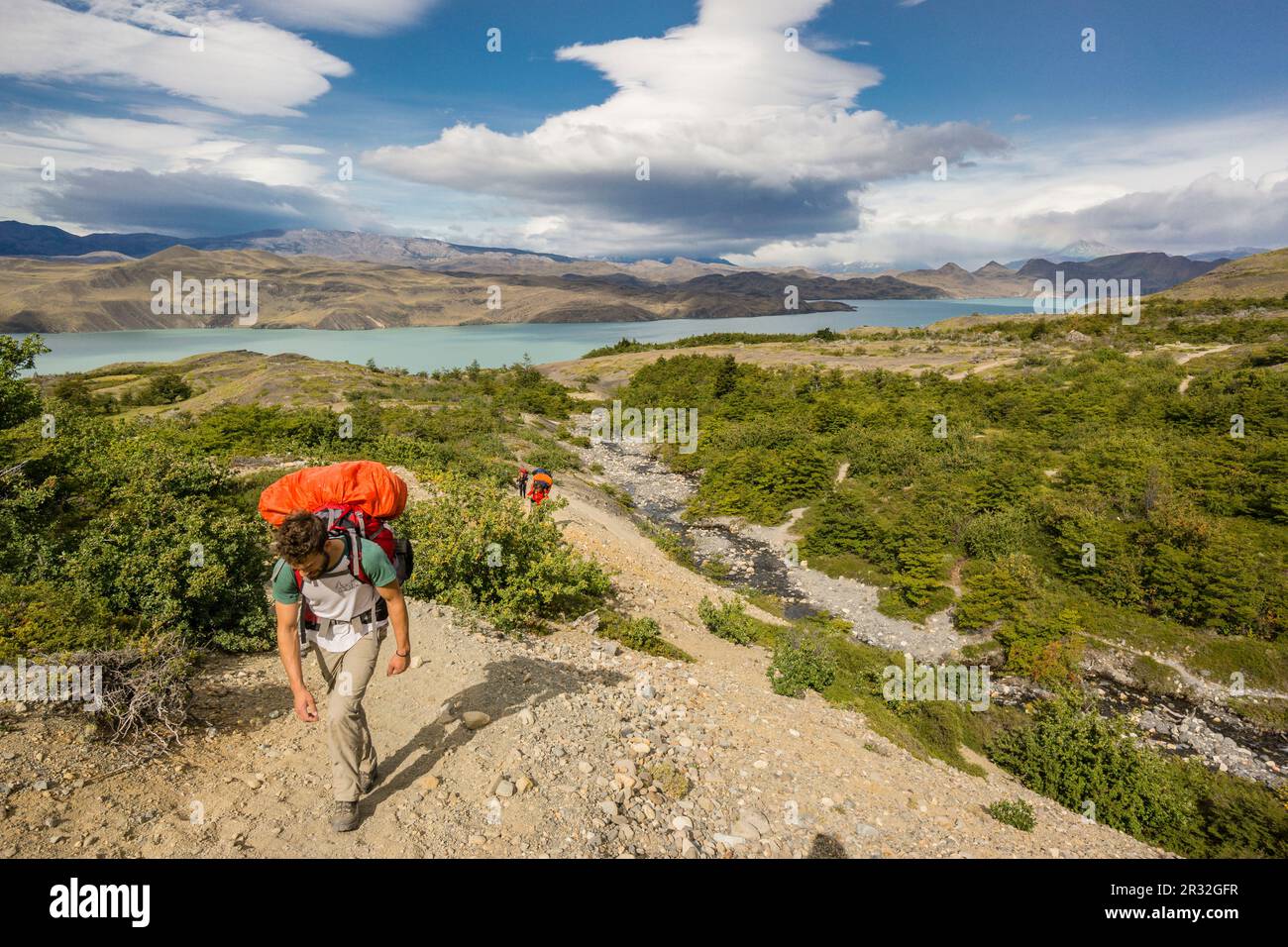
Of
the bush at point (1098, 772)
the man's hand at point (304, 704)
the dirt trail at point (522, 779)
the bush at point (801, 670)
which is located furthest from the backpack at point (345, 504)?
the bush at point (1098, 772)

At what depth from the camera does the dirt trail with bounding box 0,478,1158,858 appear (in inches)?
169

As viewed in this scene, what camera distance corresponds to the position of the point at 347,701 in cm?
430

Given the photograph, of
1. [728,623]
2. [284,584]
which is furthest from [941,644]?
[284,584]

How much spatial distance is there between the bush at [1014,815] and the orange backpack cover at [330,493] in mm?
8171

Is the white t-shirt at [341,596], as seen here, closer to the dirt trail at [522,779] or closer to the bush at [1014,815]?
the dirt trail at [522,779]

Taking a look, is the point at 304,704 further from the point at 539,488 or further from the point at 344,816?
the point at 539,488

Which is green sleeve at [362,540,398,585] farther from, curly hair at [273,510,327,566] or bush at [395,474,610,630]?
Result: bush at [395,474,610,630]

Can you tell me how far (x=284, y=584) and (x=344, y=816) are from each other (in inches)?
71.1

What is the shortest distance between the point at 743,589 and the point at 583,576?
828cm

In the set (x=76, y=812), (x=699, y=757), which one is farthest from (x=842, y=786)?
(x=76, y=812)

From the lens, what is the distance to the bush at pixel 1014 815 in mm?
7602

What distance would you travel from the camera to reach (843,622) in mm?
17172

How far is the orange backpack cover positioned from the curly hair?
0.45 metres
